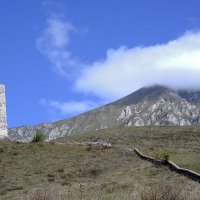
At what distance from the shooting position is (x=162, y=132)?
3263 inches

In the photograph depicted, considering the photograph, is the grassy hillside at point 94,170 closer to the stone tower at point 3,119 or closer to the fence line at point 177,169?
the fence line at point 177,169

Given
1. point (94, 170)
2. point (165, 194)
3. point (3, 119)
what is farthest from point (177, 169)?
point (3, 119)

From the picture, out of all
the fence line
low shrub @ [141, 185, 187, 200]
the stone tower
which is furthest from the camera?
the stone tower

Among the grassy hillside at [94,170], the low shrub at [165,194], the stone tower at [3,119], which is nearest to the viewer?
the low shrub at [165,194]

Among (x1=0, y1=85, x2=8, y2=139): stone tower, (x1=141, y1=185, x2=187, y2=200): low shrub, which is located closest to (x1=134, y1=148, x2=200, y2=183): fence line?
(x1=141, y1=185, x2=187, y2=200): low shrub

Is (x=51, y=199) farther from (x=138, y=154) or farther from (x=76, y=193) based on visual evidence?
(x=138, y=154)

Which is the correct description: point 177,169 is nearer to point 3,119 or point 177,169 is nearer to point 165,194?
point 165,194

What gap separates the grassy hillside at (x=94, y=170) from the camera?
2805 centimetres

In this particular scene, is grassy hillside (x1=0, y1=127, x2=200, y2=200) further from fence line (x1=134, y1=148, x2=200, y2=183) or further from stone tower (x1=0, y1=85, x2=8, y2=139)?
stone tower (x1=0, y1=85, x2=8, y2=139)

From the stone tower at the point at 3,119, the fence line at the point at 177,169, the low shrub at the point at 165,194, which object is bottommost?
the low shrub at the point at 165,194

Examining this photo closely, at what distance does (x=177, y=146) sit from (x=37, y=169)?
22.4 meters

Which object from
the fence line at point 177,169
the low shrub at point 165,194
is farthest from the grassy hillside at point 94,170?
the fence line at point 177,169

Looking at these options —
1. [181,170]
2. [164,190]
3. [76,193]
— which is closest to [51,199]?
[164,190]

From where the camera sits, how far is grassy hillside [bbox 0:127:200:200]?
28.1 metres
